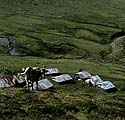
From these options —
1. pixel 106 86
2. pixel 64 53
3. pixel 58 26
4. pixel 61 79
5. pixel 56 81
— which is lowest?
pixel 64 53

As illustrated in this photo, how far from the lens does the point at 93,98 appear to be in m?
46.3

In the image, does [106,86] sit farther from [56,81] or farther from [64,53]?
[64,53]

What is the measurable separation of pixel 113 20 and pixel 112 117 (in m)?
137

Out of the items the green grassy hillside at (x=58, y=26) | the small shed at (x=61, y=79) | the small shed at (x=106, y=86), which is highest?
the small shed at (x=61, y=79)

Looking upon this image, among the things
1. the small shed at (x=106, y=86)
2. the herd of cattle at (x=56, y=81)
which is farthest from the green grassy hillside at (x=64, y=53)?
the herd of cattle at (x=56, y=81)

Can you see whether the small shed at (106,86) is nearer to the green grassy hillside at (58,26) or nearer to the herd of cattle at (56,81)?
the herd of cattle at (56,81)

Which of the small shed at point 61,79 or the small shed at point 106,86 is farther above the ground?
the small shed at point 61,79

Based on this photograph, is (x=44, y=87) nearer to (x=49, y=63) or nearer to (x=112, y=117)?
(x=112, y=117)

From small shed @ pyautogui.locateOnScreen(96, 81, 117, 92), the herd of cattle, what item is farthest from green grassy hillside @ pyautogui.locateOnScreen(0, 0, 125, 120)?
the herd of cattle

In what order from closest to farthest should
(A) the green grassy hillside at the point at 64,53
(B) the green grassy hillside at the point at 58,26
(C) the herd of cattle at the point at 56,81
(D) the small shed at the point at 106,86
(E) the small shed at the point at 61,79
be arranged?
1. (A) the green grassy hillside at the point at 64,53
2. (C) the herd of cattle at the point at 56,81
3. (D) the small shed at the point at 106,86
4. (E) the small shed at the point at 61,79
5. (B) the green grassy hillside at the point at 58,26

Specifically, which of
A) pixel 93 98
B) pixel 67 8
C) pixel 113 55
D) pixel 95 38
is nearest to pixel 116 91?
pixel 93 98

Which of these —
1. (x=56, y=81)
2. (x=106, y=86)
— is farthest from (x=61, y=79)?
(x=106, y=86)

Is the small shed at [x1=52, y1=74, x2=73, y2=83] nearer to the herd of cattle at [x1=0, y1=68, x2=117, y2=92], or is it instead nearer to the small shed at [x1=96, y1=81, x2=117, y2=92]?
the herd of cattle at [x1=0, y1=68, x2=117, y2=92]

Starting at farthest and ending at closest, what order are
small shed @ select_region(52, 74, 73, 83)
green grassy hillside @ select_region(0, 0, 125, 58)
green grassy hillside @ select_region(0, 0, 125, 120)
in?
green grassy hillside @ select_region(0, 0, 125, 58) → small shed @ select_region(52, 74, 73, 83) → green grassy hillside @ select_region(0, 0, 125, 120)
